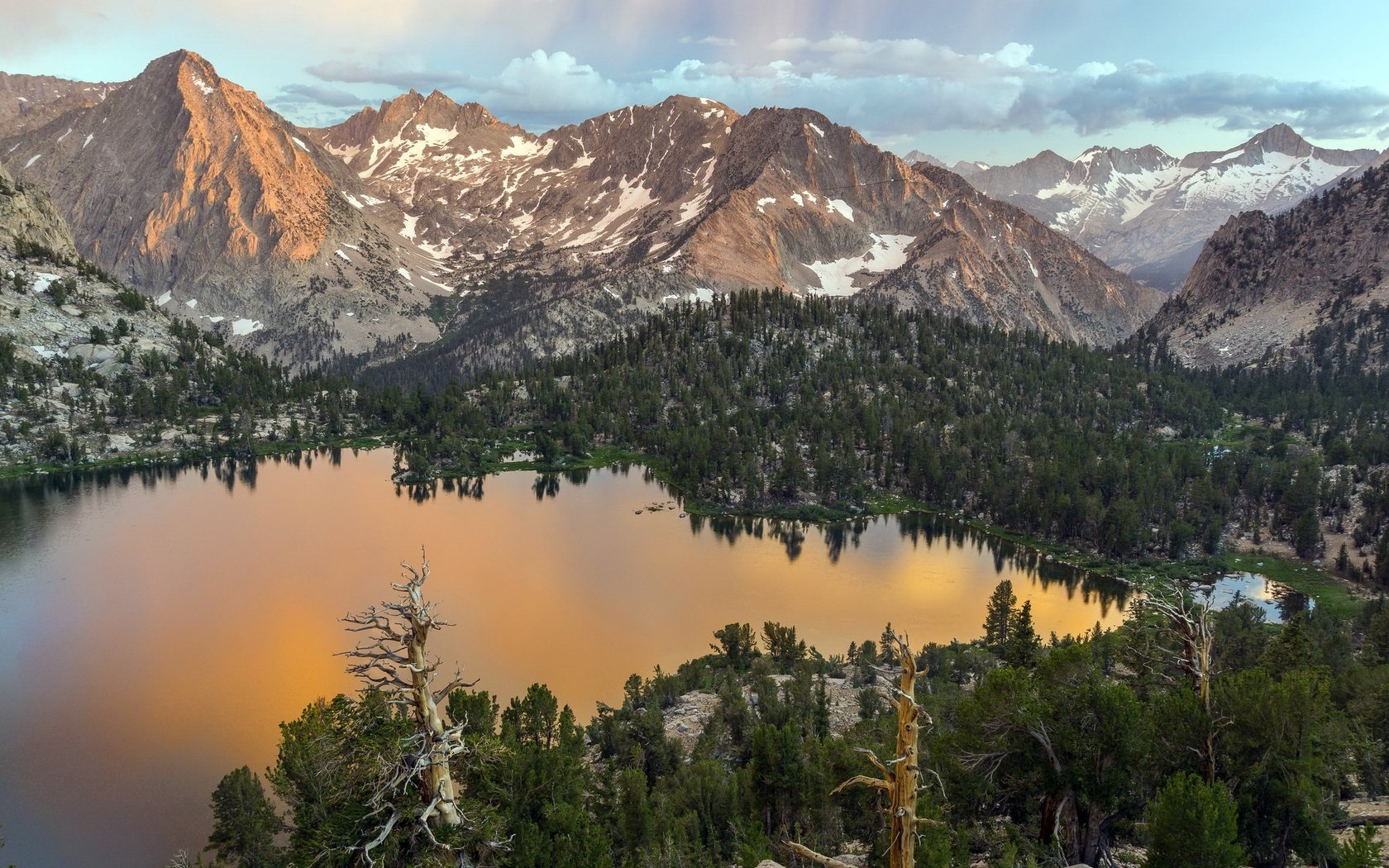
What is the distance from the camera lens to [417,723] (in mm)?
13297

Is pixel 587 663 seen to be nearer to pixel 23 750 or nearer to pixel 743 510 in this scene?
pixel 23 750

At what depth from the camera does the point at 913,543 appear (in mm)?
87688

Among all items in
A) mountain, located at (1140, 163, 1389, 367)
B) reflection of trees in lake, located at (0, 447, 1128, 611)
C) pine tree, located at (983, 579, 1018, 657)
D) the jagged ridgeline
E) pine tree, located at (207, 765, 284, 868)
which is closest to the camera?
pine tree, located at (207, 765, 284, 868)

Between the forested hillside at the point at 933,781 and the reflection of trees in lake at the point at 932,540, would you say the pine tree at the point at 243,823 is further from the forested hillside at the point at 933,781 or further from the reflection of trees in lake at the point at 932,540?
the reflection of trees in lake at the point at 932,540

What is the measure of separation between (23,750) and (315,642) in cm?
1605

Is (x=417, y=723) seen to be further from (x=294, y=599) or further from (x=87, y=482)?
(x=87, y=482)

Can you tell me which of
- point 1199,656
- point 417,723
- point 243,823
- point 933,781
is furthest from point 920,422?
point 417,723

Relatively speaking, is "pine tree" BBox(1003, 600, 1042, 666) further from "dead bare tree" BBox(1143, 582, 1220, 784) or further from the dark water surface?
"dead bare tree" BBox(1143, 582, 1220, 784)

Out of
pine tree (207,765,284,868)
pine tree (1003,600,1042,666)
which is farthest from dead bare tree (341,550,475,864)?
pine tree (1003,600,1042,666)

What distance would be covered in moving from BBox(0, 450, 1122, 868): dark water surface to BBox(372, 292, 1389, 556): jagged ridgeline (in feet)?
28.0

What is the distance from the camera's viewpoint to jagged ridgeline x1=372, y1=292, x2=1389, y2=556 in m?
91.6

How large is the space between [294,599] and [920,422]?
278 feet

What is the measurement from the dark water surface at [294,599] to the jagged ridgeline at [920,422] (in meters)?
8.53

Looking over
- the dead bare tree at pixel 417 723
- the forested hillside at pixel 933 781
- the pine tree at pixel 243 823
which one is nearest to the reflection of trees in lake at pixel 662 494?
the forested hillside at pixel 933 781
